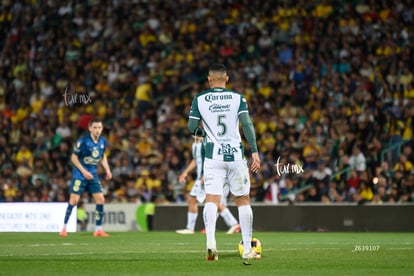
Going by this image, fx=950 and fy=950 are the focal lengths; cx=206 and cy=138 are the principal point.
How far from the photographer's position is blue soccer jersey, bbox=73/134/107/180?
19.9 m

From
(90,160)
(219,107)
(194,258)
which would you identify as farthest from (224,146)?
(90,160)

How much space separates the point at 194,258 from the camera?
40.9 feet

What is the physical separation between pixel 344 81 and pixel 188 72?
17.3 ft

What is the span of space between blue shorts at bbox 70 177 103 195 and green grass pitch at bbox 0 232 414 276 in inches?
121

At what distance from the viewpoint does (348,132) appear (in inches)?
993

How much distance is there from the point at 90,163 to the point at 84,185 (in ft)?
1.73

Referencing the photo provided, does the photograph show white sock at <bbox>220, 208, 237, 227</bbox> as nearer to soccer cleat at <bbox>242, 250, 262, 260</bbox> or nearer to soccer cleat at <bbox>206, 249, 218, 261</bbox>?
soccer cleat at <bbox>242, 250, 262, 260</bbox>

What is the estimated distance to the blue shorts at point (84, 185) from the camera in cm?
2030

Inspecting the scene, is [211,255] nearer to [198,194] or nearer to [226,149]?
[226,149]

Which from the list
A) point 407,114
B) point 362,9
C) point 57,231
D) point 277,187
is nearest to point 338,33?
point 362,9

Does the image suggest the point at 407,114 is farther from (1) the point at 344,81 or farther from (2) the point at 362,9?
(2) the point at 362,9

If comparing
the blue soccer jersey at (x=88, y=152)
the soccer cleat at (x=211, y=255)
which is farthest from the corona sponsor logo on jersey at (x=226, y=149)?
the blue soccer jersey at (x=88, y=152)

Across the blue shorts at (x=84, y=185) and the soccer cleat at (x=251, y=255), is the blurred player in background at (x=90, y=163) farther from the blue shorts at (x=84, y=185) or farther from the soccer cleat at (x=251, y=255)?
the soccer cleat at (x=251, y=255)

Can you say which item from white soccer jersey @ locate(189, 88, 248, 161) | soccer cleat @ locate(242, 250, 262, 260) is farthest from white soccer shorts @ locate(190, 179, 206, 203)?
white soccer jersey @ locate(189, 88, 248, 161)
